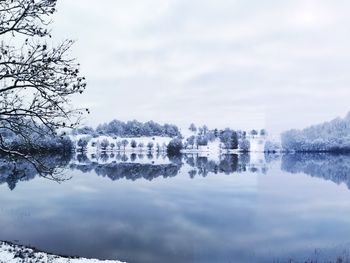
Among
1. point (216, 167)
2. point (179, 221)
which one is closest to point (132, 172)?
point (216, 167)

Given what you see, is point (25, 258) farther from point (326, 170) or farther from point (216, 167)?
point (326, 170)

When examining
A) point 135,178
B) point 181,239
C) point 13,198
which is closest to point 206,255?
point 181,239

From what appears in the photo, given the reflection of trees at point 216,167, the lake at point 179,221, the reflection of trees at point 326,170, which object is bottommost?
the lake at point 179,221

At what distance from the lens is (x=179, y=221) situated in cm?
3909

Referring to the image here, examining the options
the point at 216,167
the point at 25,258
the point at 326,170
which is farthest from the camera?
the point at 216,167

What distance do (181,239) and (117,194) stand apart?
91.4 feet

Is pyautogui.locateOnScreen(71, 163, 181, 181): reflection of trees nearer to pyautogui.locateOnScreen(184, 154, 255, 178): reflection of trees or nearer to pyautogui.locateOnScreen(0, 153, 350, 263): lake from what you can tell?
pyautogui.locateOnScreen(184, 154, 255, 178): reflection of trees

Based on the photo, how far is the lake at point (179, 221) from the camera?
92.8ft

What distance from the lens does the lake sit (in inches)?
1114

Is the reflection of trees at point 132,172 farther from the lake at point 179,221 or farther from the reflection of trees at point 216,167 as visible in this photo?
the lake at point 179,221

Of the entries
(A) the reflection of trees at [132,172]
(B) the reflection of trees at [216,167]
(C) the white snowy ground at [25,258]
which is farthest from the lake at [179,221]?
(B) the reflection of trees at [216,167]

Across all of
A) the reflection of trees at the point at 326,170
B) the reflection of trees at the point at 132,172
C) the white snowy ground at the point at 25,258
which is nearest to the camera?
the white snowy ground at the point at 25,258

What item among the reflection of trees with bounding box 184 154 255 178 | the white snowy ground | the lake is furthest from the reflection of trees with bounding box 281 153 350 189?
the white snowy ground

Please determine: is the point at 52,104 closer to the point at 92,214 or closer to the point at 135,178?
the point at 92,214
